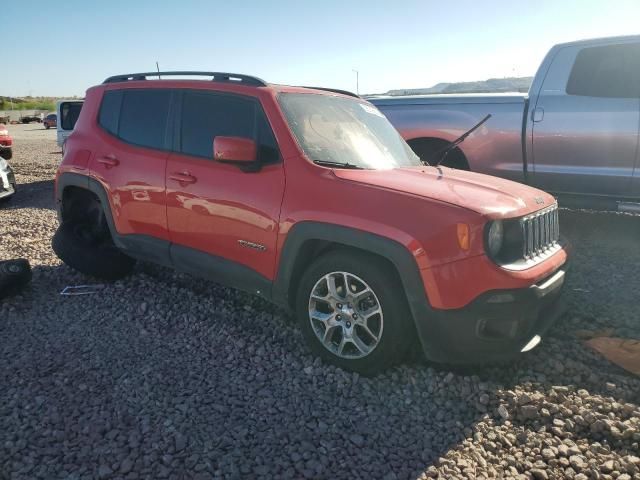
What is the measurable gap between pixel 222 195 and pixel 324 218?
2.93 ft

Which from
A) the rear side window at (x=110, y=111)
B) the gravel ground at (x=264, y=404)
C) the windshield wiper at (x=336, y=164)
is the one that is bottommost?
the gravel ground at (x=264, y=404)

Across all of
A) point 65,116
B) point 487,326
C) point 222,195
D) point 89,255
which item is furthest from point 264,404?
point 65,116

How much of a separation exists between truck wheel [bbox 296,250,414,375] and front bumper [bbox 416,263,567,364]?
20 centimetres

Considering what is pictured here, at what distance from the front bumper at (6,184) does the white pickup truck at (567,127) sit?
266 inches

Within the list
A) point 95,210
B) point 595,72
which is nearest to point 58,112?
point 95,210

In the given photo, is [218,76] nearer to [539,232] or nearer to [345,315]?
[345,315]

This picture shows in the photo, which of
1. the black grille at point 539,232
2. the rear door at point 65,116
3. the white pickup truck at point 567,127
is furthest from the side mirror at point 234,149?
the rear door at point 65,116

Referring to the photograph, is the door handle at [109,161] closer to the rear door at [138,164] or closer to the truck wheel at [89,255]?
the rear door at [138,164]

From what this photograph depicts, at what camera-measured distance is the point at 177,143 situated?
4.19m

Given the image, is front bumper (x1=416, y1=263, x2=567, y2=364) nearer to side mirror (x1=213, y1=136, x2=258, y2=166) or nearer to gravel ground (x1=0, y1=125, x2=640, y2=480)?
gravel ground (x1=0, y1=125, x2=640, y2=480)

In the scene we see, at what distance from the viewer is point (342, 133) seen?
3.93m

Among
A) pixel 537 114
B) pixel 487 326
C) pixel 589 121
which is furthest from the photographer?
pixel 537 114

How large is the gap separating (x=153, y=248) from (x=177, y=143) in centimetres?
89

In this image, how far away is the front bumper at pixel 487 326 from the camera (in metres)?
2.90
